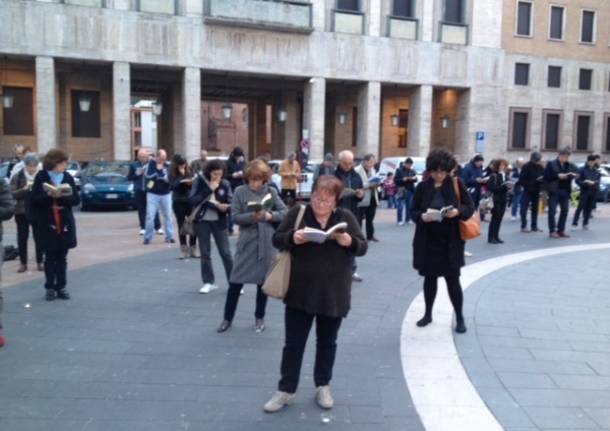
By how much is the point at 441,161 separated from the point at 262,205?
1.76 metres

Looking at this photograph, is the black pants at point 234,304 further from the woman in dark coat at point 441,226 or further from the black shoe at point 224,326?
the woman in dark coat at point 441,226

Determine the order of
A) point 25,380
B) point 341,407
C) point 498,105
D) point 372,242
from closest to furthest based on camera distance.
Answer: point 341,407
point 25,380
point 372,242
point 498,105

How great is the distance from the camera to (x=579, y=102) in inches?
1555

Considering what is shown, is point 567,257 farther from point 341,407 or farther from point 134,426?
point 134,426

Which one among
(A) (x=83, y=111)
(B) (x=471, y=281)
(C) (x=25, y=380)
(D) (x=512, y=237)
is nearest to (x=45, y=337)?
(C) (x=25, y=380)

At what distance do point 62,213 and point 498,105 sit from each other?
103 feet

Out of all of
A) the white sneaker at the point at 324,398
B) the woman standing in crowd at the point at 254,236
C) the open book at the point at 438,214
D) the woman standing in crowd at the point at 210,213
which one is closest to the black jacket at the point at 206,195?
the woman standing in crowd at the point at 210,213

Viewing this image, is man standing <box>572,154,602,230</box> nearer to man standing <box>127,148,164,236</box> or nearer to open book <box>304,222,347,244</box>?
man standing <box>127,148,164,236</box>

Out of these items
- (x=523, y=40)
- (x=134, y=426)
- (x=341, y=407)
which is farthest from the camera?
(x=523, y=40)

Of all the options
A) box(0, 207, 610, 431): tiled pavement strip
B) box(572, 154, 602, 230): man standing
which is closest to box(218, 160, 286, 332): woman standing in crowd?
box(0, 207, 610, 431): tiled pavement strip

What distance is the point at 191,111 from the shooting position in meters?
29.2

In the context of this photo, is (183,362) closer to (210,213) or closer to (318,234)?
(318,234)

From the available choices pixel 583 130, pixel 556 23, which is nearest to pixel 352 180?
pixel 556 23

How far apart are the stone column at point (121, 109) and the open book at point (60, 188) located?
72.5ft
